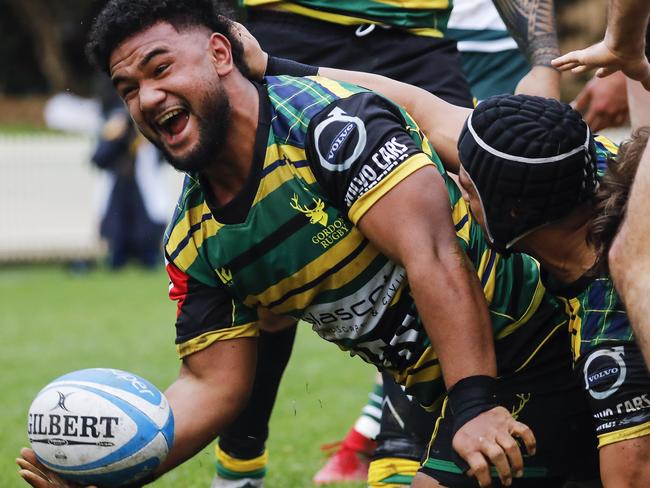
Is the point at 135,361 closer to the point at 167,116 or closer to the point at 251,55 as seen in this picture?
the point at 251,55

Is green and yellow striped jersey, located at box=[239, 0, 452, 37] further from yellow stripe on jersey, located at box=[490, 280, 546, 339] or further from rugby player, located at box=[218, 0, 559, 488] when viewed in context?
yellow stripe on jersey, located at box=[490, 280, 546, 339]

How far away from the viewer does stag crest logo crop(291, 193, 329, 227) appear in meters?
3.70

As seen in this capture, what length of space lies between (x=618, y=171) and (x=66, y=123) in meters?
18.1

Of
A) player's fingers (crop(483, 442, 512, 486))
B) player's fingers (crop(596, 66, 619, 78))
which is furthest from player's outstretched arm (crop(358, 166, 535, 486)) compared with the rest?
player's fingers (crop(596, 66, 619, 78))

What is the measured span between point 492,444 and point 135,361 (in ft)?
18.7

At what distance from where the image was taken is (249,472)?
4.86 meters

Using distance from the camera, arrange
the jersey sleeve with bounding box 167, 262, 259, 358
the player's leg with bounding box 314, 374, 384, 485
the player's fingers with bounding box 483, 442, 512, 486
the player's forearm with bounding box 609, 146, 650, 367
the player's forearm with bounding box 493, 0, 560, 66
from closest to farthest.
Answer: the player's forearm with bounding box 609, 146, 650, 367 → the player's fingers with bounding box 483, 442, 512, 486 → the jersey sleeve with bounding box 167, 262, 259, 358 → the player's forearm with bounding box 493, 0, 560, 66 → the player's leg with bounding box 314, 374, 384, 485

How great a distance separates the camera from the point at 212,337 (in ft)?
13.0

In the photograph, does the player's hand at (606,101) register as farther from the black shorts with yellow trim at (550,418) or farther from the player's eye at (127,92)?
the player's eye at (127,92)

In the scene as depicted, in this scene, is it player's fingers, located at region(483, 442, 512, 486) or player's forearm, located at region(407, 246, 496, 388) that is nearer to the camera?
player's fingers, located at region(483, 442, 512, 486)

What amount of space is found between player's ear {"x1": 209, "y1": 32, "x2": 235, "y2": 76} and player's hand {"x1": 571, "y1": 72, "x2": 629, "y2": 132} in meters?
1.90

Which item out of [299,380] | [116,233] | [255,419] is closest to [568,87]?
[116,233]

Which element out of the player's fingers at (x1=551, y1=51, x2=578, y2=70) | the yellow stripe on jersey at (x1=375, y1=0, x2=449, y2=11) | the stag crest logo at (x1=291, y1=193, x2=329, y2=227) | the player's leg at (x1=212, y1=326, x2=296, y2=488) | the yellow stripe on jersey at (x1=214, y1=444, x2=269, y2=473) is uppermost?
the player's fingers at (x1=551, y1=51, x2=578, y2=70)

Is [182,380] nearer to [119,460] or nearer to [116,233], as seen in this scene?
[119,460]
